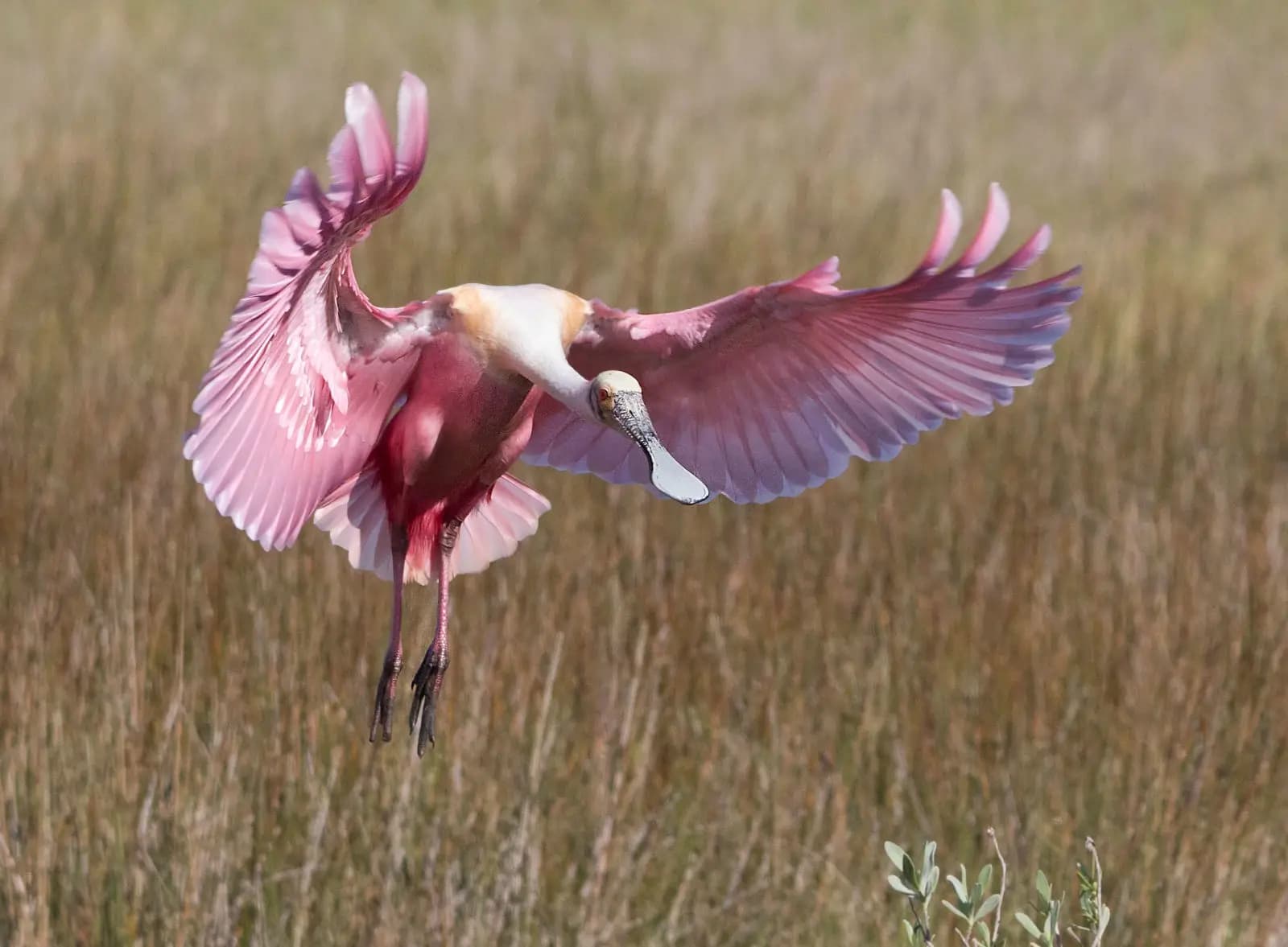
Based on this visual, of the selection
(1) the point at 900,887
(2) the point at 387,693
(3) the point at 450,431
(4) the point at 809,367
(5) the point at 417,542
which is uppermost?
(4) the point at 809,367

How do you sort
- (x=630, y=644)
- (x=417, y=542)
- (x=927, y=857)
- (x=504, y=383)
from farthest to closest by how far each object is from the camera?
(x=630, y=644) < (x=417, y=542) < (x=504, y=383) < (x=927, y=857)

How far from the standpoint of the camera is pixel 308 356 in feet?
7.64

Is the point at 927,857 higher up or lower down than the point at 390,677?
lower down

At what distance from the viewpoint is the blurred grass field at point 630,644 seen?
129 inches

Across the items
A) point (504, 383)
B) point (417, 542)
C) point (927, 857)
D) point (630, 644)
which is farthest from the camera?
point (630, 644)

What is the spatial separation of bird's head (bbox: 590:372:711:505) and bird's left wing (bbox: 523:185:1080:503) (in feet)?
0.92

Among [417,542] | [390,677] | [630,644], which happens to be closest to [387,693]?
[390,677]

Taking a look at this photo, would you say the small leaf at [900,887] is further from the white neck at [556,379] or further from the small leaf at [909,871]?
the white neck at [556,379]

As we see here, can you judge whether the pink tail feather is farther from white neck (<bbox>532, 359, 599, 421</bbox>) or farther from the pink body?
white neck (<bbox>532, 359, 599, 421</bbox>)

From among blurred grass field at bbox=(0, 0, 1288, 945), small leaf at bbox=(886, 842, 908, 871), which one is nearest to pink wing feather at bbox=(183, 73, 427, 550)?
small leaf at bbox=(886, 842, 908, 871)

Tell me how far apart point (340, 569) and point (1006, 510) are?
1.83 metres

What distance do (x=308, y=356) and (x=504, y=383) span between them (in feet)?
0.81

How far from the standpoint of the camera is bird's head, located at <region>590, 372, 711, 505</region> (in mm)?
2314

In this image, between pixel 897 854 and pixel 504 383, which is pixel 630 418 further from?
pixel 897 854
